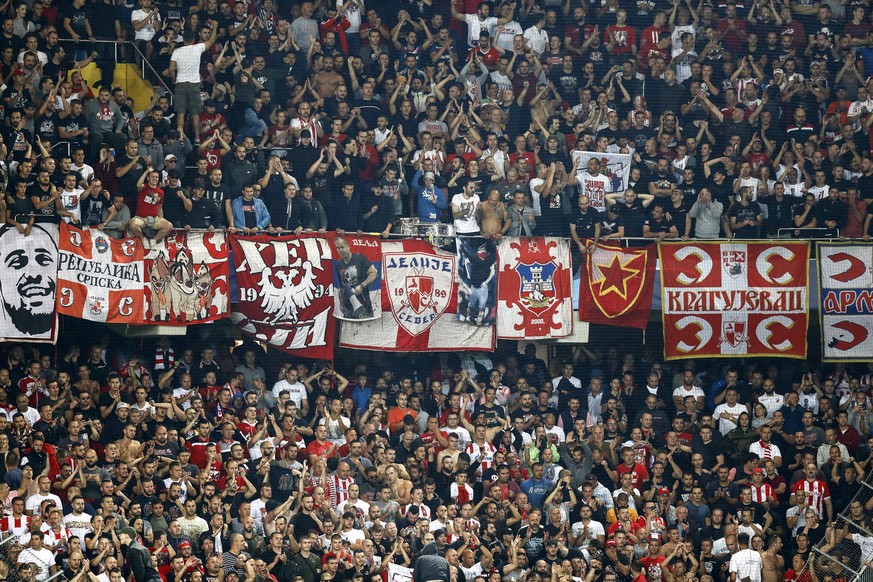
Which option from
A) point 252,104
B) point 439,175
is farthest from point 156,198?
point 439,175

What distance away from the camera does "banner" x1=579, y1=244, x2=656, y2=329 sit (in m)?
20.1

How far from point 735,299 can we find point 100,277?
7.70 metres

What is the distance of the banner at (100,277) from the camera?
Result: 728 inches

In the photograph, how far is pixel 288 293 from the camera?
63.8 ft

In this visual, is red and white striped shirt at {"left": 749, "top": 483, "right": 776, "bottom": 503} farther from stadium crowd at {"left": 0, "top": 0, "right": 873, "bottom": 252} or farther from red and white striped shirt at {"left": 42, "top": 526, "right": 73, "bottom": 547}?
red and white striped shirt at {"left": 42, "top": 526, "right": 73, "bottom": 547}

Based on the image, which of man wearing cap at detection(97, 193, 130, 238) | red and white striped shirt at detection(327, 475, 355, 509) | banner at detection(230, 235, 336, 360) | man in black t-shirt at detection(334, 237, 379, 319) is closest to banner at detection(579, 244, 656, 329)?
man in black t-shirt at detection(334, 237, 379, 319)

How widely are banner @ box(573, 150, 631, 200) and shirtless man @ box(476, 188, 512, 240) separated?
116 cm

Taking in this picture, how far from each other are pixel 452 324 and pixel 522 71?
414 cm

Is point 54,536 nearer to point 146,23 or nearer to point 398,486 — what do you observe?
point 398,486

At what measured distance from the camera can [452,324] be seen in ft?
65.6

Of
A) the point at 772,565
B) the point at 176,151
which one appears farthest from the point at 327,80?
the point at 772,565

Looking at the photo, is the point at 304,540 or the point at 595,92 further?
the point at 595,92

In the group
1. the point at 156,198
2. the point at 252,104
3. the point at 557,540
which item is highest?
the point at 252,104

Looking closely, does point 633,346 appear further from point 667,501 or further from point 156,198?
point 156,198
